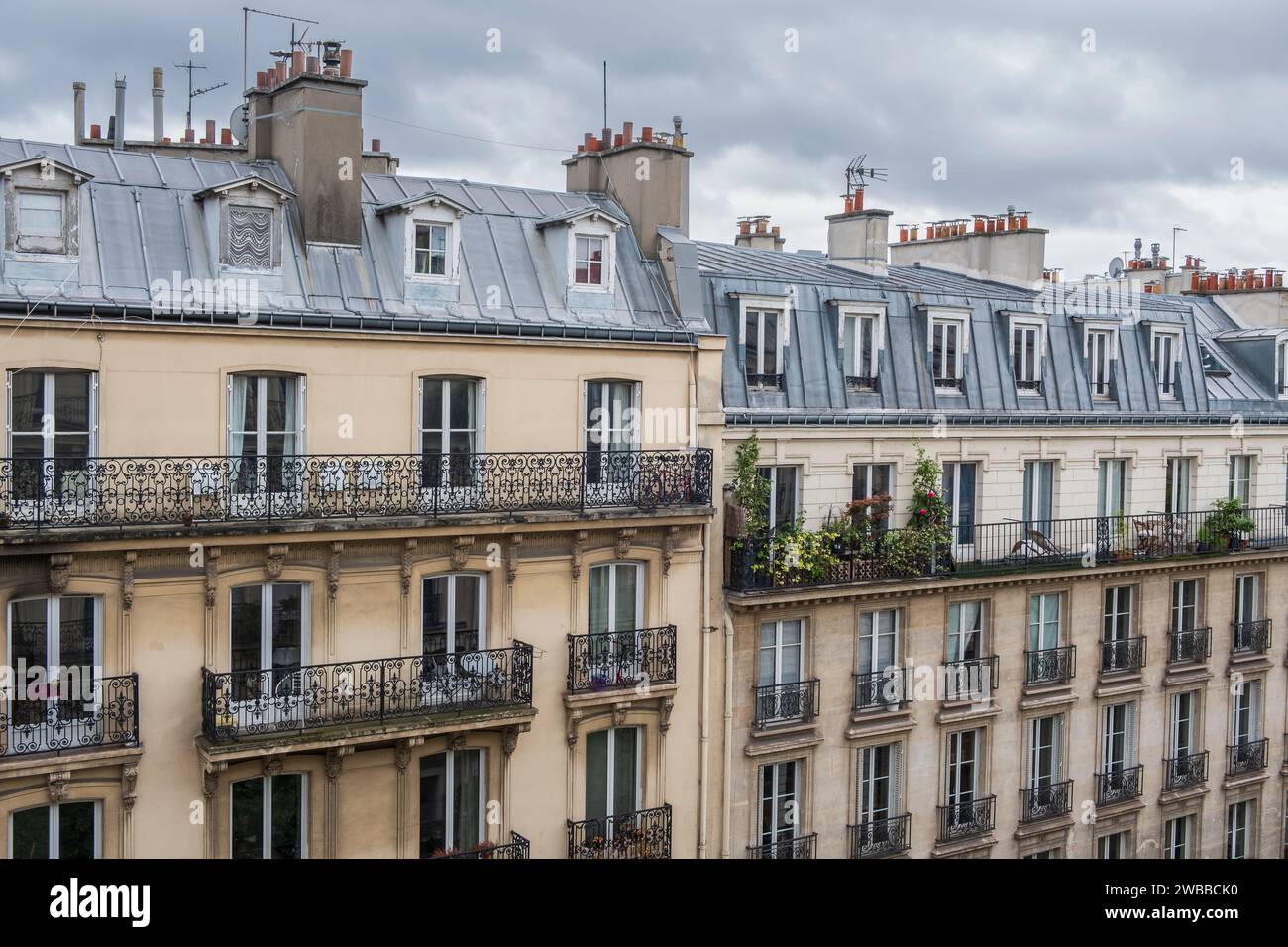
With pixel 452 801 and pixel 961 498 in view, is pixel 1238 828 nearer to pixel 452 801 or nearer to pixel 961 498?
pixel 961 498

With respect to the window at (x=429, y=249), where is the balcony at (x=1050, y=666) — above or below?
below

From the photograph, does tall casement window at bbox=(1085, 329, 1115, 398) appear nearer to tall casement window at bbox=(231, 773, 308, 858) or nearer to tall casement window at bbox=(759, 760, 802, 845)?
tall casement window at bbox=(759, 760, 802, 845)

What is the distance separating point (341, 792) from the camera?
1952cm

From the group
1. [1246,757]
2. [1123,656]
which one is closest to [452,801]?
[1123,656]

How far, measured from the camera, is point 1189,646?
29.9 meters

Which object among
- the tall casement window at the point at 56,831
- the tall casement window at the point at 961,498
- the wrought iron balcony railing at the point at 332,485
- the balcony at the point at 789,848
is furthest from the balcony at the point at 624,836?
the tall casement window at the point at 961,498

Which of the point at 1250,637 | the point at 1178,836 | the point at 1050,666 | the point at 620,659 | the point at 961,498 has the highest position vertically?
the point at 961,498

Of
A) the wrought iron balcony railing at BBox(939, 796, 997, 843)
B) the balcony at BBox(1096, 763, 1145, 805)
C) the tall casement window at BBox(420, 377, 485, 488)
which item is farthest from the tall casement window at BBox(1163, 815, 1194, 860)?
the tall casement window at BBox(420, 377, 485, 488)

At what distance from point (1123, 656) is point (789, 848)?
31.2 feet

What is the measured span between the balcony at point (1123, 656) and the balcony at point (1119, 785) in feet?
7.16

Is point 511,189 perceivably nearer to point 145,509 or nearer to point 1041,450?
point 145,509

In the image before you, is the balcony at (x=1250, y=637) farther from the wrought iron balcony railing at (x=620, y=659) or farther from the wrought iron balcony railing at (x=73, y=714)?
the wrought iron balcony railing at (x=73, y=714)

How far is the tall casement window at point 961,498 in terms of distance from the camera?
2648 cm

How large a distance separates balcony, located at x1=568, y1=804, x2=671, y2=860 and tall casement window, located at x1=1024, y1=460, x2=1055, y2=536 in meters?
10.4
